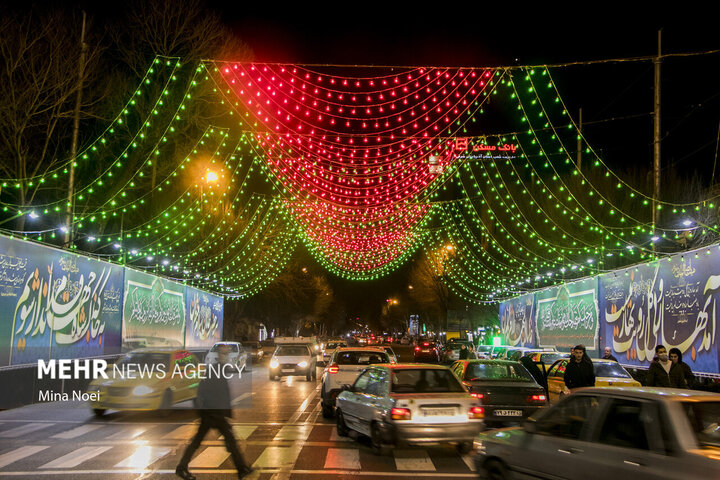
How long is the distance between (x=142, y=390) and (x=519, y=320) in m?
32.5

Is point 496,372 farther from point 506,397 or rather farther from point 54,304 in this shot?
point 54,304

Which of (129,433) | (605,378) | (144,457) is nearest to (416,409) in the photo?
(144,457)

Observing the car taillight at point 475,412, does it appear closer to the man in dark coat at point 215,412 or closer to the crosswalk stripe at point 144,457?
the man in dark coat at point 215,412

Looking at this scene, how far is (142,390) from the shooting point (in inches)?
569

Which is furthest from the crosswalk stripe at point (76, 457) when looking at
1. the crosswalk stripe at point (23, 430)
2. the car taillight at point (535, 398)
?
the car taillight at point (535, 398)

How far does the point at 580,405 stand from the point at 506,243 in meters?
34.8

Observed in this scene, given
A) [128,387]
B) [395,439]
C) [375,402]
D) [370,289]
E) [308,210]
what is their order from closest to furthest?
[395,439] < [375,402] < [128,387] < [308,210] < [370,289]

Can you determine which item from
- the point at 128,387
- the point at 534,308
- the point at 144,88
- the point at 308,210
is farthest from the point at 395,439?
the point at 534,308

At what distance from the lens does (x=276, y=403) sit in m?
18.2

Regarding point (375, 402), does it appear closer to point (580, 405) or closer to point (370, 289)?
point (580, 405)

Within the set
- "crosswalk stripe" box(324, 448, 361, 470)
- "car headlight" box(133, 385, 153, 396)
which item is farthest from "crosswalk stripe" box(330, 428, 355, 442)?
"car headlight" box(133, 385, 153, 396)

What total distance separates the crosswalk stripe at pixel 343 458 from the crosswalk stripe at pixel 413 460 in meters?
0.61

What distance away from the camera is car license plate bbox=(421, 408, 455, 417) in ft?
31.3

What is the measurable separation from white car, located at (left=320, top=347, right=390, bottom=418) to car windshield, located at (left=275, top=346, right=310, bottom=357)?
11.4 metres
